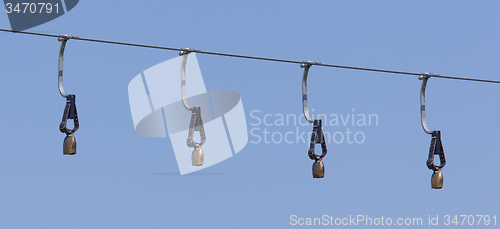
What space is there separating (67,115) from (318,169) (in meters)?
4.17

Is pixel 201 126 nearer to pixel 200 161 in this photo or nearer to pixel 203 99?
pixel 200 161

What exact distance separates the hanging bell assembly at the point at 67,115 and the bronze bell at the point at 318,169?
12.9 feet

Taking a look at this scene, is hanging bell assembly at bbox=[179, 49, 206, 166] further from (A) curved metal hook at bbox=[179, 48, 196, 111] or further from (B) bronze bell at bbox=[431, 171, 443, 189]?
(B) bronze bell at bbox=[431, 171, 443, 189]

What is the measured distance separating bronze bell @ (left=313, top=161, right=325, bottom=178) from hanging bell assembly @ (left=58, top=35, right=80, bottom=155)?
3.92 m

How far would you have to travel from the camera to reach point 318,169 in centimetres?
1304

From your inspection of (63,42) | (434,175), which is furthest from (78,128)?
(434,175)

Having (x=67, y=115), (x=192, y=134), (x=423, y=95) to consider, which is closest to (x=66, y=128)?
(x=67, y=115)

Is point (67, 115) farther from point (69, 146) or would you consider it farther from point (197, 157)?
point (197, 157)

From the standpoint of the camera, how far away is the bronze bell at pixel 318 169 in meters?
13.0

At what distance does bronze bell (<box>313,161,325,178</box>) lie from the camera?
13.0 meters

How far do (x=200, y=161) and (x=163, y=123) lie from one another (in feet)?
28.4

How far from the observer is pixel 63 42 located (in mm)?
12711

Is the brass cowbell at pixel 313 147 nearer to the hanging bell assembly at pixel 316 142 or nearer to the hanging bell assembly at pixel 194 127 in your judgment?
the hanging bell assembly at pixel 316 142

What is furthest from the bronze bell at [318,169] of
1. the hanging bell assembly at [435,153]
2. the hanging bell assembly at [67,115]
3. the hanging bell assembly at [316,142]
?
the hanging bell assembly at [67,115]
